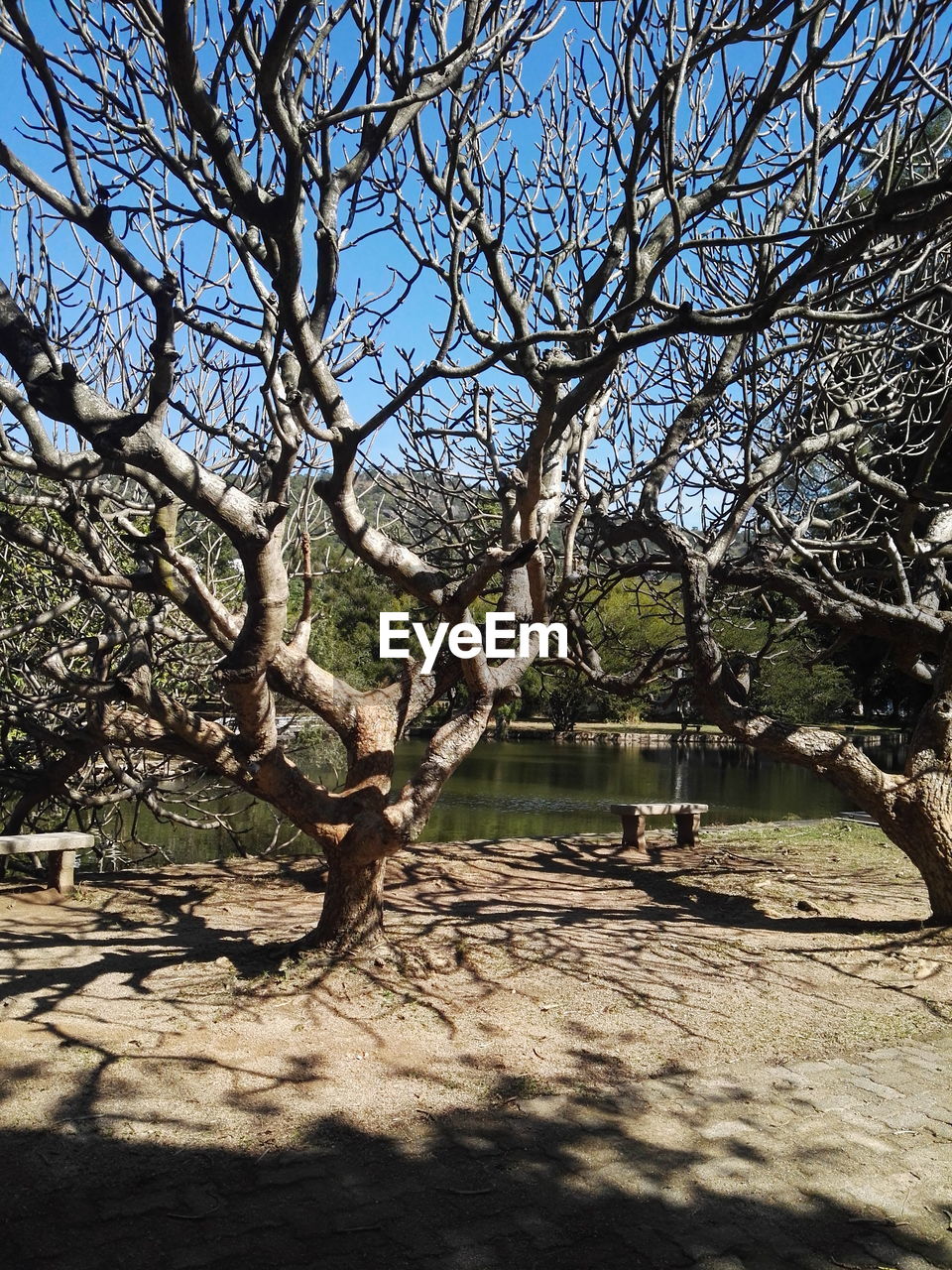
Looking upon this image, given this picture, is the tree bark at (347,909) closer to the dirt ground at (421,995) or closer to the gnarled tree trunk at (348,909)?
the gnarled tree trunk at (348,909)

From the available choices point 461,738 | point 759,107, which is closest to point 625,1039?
point 461,738

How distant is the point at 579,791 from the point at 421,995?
17783 mm

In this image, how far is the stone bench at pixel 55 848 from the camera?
6891mm

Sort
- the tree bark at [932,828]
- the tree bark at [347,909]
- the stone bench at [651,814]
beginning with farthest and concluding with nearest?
the stone bench at [651,814] < the tree bark at [932,828] < the tree bark at [347,909]

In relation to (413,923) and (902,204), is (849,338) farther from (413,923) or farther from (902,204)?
(413,923)

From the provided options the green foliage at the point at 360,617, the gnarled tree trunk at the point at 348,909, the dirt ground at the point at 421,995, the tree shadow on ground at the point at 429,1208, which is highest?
the green foliage at the point at 360,617

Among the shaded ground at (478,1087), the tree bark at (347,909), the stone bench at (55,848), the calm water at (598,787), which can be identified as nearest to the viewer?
the shaded ground at (478,1087)

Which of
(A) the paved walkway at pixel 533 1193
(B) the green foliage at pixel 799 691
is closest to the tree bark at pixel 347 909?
(A) the paved walkway at pixel 533 1193

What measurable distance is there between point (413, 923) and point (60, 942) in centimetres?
209

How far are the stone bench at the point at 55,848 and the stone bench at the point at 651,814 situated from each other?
4925 millimetres

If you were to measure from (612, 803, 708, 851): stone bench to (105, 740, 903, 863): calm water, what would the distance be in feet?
3.93

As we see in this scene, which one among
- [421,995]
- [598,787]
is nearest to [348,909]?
[421,995]

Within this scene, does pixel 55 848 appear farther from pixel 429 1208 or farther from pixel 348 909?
pixel 429 1208

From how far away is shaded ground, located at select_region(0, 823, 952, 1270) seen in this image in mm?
3008
